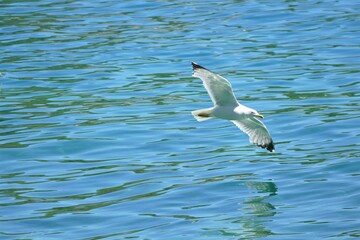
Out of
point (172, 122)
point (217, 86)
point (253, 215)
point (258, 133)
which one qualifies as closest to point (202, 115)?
point (217, 86)

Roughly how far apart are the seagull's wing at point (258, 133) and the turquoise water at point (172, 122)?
0.39 meters

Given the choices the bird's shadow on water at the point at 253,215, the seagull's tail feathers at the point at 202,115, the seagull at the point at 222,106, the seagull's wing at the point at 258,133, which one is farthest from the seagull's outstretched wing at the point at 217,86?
the bird's shadow on water at the point at 253,215

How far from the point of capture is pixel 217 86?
518 inches

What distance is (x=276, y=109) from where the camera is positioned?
17359 mm

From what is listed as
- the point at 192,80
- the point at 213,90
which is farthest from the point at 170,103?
the point at 213,90

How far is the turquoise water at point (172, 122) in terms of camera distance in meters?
13.1

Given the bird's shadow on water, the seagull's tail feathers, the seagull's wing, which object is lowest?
the bird's shadow on water

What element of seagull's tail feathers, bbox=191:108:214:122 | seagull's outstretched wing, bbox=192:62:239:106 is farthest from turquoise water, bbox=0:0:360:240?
seagull's outstretched wing, bbox=192:62:239:106

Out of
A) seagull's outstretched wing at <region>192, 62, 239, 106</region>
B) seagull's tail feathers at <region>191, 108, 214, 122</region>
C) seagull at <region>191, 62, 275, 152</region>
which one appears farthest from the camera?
seagull's tail feathers at <region>191, 108, 214, 122</region>

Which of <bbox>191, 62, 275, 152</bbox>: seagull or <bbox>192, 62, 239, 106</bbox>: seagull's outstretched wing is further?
<bbox>191, 62, 275, 152</bbox>: seagull

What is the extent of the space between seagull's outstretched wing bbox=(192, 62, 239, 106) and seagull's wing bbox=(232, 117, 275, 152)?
2.81ft

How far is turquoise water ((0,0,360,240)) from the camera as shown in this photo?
1308 centimetres

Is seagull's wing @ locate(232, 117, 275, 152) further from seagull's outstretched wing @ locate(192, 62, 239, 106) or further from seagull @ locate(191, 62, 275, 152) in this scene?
seagull's outstretched wing @ locate(192, 62, 239, 106)

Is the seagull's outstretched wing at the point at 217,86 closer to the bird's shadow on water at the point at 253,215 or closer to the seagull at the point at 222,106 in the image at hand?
the seagull at the point at 222,106
